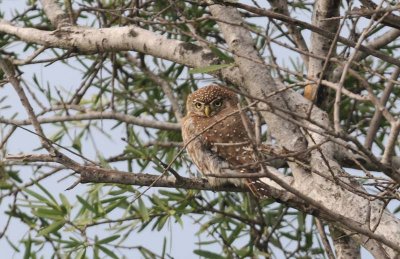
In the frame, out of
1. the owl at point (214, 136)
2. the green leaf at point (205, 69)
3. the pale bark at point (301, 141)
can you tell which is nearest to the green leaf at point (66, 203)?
the owl at point (214, 136)

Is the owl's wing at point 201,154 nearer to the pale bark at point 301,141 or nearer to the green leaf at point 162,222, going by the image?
the green leaf at point 162,222

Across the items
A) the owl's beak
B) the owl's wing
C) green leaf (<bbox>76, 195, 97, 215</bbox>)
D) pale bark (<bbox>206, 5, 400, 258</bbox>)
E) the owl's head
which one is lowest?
pale bark (<bbox>206, 5, 400, 258</bbox>)

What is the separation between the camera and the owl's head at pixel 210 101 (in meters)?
5.07

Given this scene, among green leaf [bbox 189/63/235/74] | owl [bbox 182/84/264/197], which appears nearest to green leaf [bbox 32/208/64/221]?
owl [bbox 182/84/264/197]

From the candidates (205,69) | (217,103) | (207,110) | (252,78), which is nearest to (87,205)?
(207,110)

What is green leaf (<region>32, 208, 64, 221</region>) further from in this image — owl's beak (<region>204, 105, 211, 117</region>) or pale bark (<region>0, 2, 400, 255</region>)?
owl's beak (<region>204, 105, 211, 117</region>)

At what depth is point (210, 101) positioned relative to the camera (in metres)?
5.12

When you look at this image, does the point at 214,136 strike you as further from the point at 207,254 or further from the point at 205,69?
the point at 205,69

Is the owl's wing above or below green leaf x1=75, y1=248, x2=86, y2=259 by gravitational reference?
above

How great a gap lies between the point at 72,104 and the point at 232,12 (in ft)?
4.98

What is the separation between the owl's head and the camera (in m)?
5.07

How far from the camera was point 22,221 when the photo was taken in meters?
5.33

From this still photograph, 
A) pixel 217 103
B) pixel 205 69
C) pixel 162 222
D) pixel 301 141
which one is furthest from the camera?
pixel 217 103

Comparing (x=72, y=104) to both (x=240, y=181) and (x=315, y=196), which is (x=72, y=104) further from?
(x=315, y=196)
